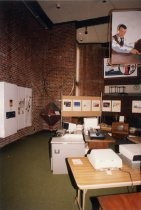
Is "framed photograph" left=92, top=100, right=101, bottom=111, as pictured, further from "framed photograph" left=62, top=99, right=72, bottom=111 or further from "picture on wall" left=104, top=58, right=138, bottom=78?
"picture on wall" left=104, top=58, right=138, bottom=78

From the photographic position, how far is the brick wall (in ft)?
21.4

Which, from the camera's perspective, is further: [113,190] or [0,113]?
[0,113]

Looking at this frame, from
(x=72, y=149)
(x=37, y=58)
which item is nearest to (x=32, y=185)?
(x=72, y=149)

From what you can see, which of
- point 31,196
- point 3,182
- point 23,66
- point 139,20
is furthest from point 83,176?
point 23,66

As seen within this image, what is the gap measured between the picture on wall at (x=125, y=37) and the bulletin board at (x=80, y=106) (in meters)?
2.32

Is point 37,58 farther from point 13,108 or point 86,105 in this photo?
point 86,105

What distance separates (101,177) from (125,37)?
8.14ft

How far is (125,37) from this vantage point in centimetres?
358

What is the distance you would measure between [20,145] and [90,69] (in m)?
6.26

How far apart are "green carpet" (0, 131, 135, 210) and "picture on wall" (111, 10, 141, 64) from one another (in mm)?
2332

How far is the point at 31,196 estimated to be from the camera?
134 inches

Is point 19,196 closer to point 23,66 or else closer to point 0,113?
point 0,113

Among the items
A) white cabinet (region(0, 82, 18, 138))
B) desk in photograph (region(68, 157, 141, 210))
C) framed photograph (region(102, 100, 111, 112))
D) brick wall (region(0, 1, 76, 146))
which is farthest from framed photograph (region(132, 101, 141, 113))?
desk in photograph (region(68, 157, 141, 210))

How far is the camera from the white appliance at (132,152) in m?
2.34
